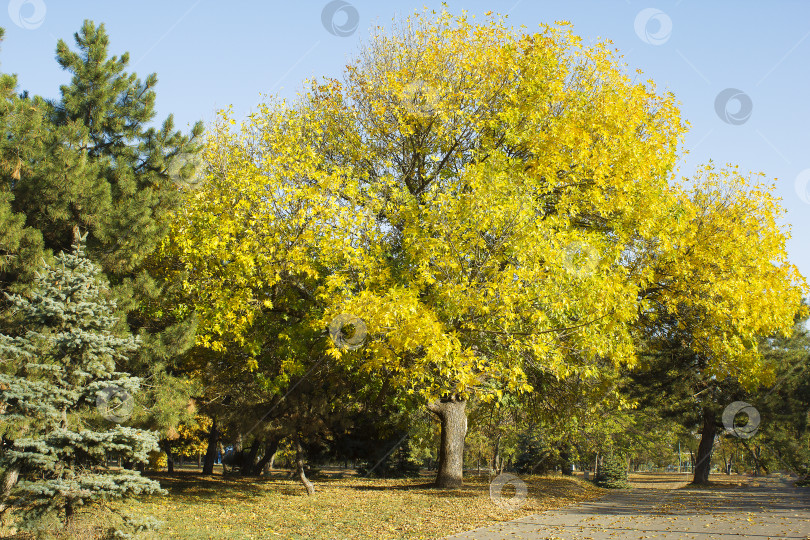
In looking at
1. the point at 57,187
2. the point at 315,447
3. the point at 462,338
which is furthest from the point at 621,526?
the point at 315,447

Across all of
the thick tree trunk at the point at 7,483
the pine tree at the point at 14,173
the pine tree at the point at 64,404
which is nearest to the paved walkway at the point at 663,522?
the pine tree at the point at 64,404

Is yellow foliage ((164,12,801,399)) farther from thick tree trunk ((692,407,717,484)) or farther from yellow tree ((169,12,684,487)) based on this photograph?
thick tree trunk ((692,407,717,484))

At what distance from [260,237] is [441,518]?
22.6 ft

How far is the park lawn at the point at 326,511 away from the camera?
9.87 m

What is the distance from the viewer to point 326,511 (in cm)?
1240

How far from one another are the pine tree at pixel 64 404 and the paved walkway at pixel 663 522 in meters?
5.63

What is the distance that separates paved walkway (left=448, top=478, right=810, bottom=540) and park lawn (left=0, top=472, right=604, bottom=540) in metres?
0.76

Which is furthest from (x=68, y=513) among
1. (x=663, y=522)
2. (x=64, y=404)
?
(x=663, y=522)

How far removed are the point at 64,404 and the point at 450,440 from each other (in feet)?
34.3

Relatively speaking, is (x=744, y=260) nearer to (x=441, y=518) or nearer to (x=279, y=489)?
(x=441, y=518)

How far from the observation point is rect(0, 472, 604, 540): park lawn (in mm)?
9867

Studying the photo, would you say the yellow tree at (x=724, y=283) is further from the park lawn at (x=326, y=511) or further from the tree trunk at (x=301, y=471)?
the tree trunk at (x=301, y=471)

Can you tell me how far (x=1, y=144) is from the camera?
10.2 meters

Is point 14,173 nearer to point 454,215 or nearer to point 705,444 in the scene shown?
point 454,215
